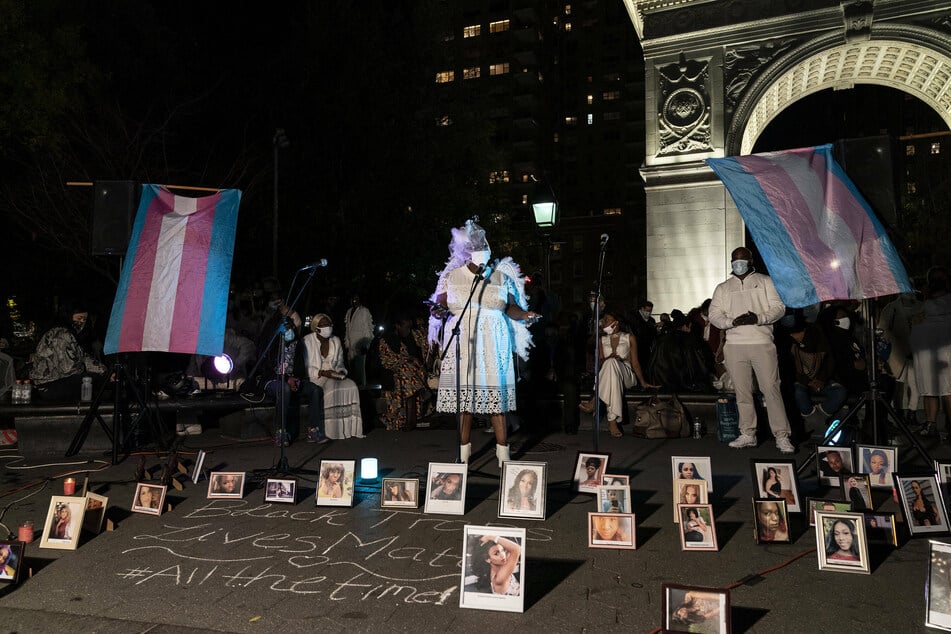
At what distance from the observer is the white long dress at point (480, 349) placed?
6785mm

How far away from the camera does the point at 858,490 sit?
5215 millimetres

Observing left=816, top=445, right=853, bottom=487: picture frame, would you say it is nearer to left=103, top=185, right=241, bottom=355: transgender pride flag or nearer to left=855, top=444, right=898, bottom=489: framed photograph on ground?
left=855, top=444, right=898, bottom=489: framed photograph on ground

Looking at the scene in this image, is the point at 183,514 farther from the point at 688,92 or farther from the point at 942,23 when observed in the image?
the point at 942,23

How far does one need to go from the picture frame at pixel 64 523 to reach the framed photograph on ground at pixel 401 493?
2156 millimetres

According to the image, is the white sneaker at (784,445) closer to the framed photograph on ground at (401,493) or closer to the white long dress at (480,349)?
the white long dress at (480,349)

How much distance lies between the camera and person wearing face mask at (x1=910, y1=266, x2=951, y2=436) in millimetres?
8594

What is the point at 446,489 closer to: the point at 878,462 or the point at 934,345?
→ the point at 878,462

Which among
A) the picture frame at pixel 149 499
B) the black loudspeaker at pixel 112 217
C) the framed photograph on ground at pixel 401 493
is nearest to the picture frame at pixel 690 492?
the framed photograph on ground at pixel 401 493

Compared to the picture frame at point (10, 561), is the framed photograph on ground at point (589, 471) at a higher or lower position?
higher

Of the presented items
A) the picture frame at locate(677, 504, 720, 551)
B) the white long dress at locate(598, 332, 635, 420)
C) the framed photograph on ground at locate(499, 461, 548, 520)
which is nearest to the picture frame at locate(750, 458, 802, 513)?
the picture frame at locate(677, 504, 720, 551)

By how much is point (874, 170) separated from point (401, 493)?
4.86m

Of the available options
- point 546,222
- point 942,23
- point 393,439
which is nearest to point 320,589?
point 393,439

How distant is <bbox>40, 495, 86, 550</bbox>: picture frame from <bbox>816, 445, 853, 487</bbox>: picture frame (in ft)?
18.6

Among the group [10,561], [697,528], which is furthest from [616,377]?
[10,561]
